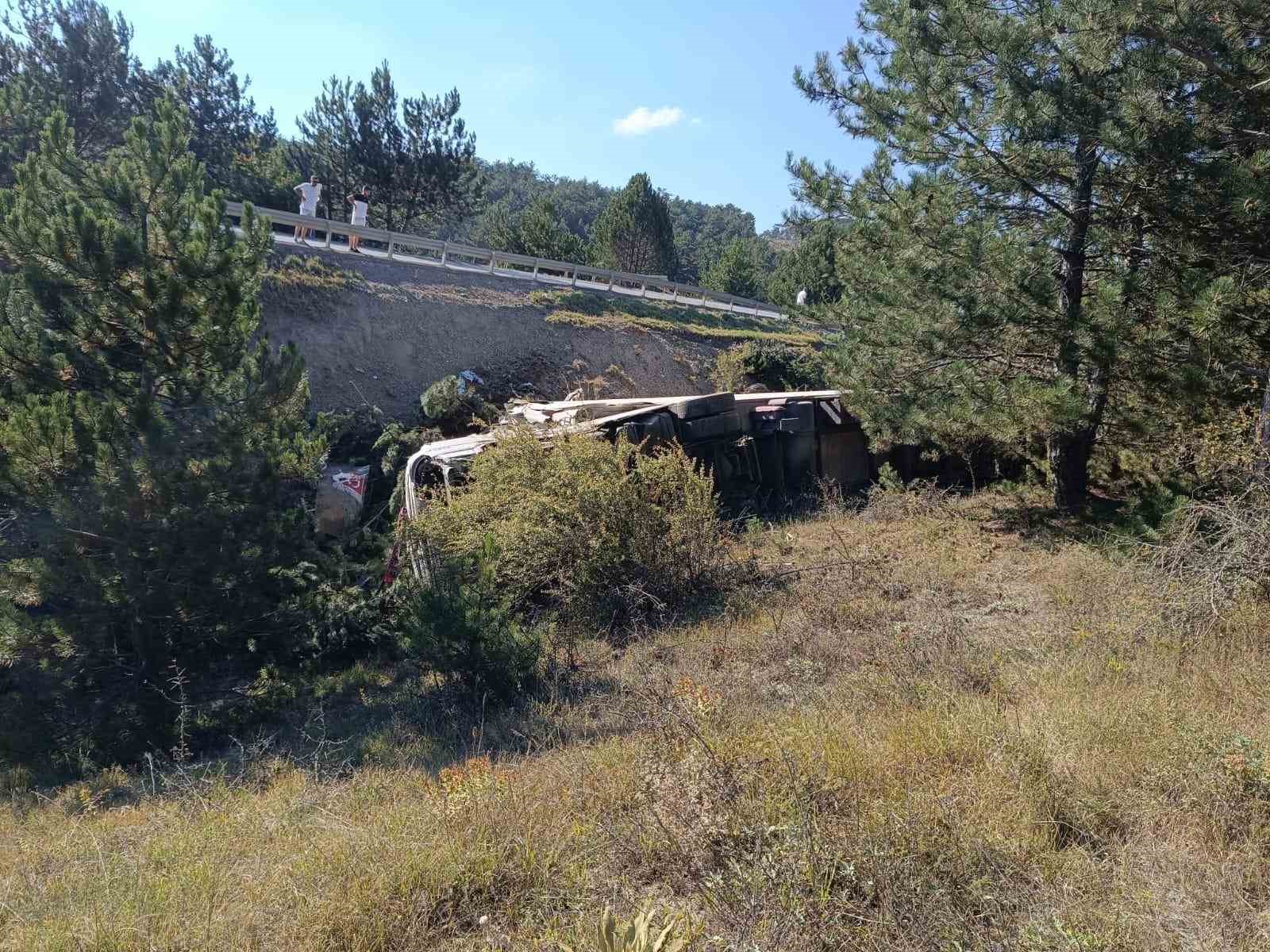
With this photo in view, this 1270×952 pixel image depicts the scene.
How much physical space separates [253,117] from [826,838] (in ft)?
125

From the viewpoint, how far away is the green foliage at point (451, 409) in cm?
1692

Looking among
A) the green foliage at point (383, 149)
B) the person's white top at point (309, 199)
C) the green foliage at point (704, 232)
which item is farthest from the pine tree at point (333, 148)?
the green foliage at point (704, 232)

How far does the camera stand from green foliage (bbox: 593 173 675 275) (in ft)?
130

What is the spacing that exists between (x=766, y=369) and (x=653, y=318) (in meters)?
4.53

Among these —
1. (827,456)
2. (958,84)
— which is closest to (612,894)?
(958,84)

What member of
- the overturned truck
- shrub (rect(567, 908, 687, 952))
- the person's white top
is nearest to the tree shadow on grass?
the overturned truck

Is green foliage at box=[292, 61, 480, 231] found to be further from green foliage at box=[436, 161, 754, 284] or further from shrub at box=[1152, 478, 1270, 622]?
shrub at box=[1152, 478, 1270, 622]

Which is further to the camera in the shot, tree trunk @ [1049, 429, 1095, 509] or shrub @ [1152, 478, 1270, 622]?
tree trunk @ [1049, 429, 1095, 509]

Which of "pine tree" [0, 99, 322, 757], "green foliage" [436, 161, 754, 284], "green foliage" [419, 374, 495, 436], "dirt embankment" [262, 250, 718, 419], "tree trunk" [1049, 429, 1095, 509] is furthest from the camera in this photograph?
"green foliage" [436, 161, 754, 284]

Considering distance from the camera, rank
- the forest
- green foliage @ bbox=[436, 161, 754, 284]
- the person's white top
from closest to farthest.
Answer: the forest → the person's white top → green foliage @ bbox=[436, 161, 754, 284]

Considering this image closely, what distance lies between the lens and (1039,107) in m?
7.87

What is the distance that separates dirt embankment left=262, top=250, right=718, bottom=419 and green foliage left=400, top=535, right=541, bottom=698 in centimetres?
1084

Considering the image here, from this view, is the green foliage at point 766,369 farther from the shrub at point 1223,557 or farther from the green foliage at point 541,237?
the green foliage at point 541,237

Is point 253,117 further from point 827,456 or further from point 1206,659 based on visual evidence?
point 1206,659
